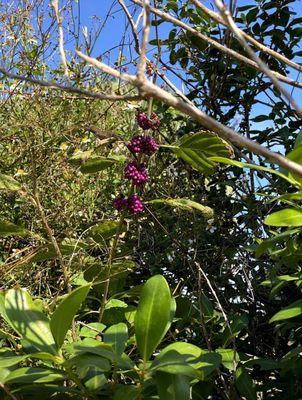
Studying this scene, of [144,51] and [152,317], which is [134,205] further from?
[144,51]

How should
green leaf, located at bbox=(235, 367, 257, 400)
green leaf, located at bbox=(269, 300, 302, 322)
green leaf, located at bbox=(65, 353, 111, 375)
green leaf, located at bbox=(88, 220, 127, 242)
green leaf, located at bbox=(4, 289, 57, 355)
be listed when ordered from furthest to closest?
green leaf, located at bbox=(88, 220, 127, 242) → green leaf, located at bbox=(235, 367, 257, 400) → green leaf, located at bbox=(269, 300, 302, 322) → green leaf, located at bbox=(4, 289, 57, 355) → green leaf, located at bbox=(65, 353, 111, 375)

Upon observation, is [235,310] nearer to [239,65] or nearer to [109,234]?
[109,234]

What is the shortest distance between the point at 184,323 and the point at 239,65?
3.24 ft

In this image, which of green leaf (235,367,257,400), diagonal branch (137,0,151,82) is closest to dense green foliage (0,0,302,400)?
green leaf (235,367,257,400)

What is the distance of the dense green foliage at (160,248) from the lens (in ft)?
3.56

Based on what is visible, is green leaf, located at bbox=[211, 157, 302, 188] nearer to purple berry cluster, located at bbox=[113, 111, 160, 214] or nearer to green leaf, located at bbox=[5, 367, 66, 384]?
purple berry cluster, located at bbox=[113, 111, 160, 214]

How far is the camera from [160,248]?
2006mm

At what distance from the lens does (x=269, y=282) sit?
1.57 m

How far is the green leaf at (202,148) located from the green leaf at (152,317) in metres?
0.34

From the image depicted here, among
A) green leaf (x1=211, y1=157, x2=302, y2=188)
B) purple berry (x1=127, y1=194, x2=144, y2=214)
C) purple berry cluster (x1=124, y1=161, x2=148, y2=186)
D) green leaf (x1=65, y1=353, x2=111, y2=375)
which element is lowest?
green leaf (x1=65, y1=353, x2=111, y2=375)

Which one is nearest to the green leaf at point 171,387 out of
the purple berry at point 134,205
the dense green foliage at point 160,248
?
the dense green foliage at point 160,248

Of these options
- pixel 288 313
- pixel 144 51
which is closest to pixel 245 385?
pixel 288 313

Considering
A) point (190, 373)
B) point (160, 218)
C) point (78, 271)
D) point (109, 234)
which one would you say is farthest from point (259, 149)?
point (160, 218)

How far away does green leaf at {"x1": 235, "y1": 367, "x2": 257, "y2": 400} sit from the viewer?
4.38ft
